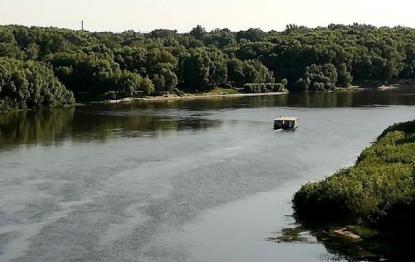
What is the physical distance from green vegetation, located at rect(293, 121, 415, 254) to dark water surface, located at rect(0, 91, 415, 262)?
46.5 inches

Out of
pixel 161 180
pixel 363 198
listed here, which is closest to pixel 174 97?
pixel 161 180

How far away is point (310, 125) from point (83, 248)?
1280 inches

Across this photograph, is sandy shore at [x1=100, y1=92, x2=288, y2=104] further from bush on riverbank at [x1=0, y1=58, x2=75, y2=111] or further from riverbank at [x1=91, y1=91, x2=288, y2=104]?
bush on riverbank at [x1=0, y1=58, x2=75, y2=111]

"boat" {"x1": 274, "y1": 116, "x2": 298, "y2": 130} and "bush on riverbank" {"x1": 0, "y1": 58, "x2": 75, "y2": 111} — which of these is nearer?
"boat" {"x1": 274, "y1": 116, "x2": 298, "y2": 130}

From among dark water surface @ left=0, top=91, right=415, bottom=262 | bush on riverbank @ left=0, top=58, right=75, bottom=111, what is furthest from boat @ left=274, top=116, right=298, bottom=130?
bush on riverbank @ left=0, top=58, right=75, bottom=111

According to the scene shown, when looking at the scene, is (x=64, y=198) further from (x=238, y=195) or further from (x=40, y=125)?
(x=40, y=125)

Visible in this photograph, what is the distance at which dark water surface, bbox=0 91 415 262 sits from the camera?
2233cm

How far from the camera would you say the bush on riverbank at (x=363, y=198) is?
23.9 metres

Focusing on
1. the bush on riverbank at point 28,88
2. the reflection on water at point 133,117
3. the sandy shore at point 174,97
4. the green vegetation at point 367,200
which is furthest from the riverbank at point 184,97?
the green vegetation at point 367,200

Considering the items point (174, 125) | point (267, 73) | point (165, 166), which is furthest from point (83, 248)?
point (267, 73)

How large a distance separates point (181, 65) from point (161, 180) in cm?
5346

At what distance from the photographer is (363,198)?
80.1ft

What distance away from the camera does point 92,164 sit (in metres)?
35.3

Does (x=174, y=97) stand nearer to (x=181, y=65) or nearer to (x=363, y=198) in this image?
(x=181, y=65)
